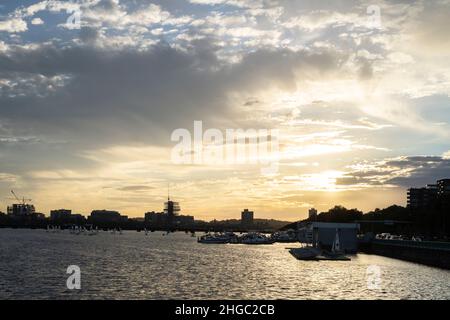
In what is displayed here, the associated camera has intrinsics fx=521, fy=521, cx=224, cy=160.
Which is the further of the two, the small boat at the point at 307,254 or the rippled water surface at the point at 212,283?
the small boat at the point at 307,254

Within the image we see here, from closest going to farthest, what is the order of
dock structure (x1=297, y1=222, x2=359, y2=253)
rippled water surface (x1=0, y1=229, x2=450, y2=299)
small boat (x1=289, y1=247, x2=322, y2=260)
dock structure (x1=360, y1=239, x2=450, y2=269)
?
1. rippled water surface (x1=0, y1=229, x2=450, y2=299)
2. dock structure (x1=360, y1=239, x2=450, y2=269)
3. small boat (x1=289, y1=247, x2=322, y2=260)
4. dock structure (x1=297, y1=222, x2=359, y2=253)

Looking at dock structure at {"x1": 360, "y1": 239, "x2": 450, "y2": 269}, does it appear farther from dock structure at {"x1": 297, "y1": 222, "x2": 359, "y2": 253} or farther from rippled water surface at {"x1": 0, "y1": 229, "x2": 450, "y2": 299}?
rippled water surface at {"x1": 0, "y1": 229, "x2": 450, "y2": 299}

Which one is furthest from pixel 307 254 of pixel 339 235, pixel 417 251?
pixel 339 235

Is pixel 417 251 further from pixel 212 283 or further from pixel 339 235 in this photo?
pixel 212 283

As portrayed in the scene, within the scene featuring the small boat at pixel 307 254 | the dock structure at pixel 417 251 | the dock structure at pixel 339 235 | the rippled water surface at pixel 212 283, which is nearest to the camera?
the rippled water surface at pixel 212 283

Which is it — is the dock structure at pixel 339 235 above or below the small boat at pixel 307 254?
above

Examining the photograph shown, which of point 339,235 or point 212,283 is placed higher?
point 339,235

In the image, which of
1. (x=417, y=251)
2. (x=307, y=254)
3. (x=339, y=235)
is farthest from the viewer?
(x=339, y=235)

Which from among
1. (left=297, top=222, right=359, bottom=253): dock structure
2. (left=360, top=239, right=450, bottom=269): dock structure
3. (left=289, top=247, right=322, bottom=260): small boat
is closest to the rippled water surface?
(left=360, top=239, right=450, bottom=269): dock structure

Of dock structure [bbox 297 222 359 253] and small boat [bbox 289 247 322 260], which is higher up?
dock structure [bbox 297 222 359 253]

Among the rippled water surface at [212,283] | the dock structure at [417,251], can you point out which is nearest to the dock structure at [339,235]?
the dock structure at [417,251]

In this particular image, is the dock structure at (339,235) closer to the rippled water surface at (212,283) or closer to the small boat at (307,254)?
the small boat at (307,254)
